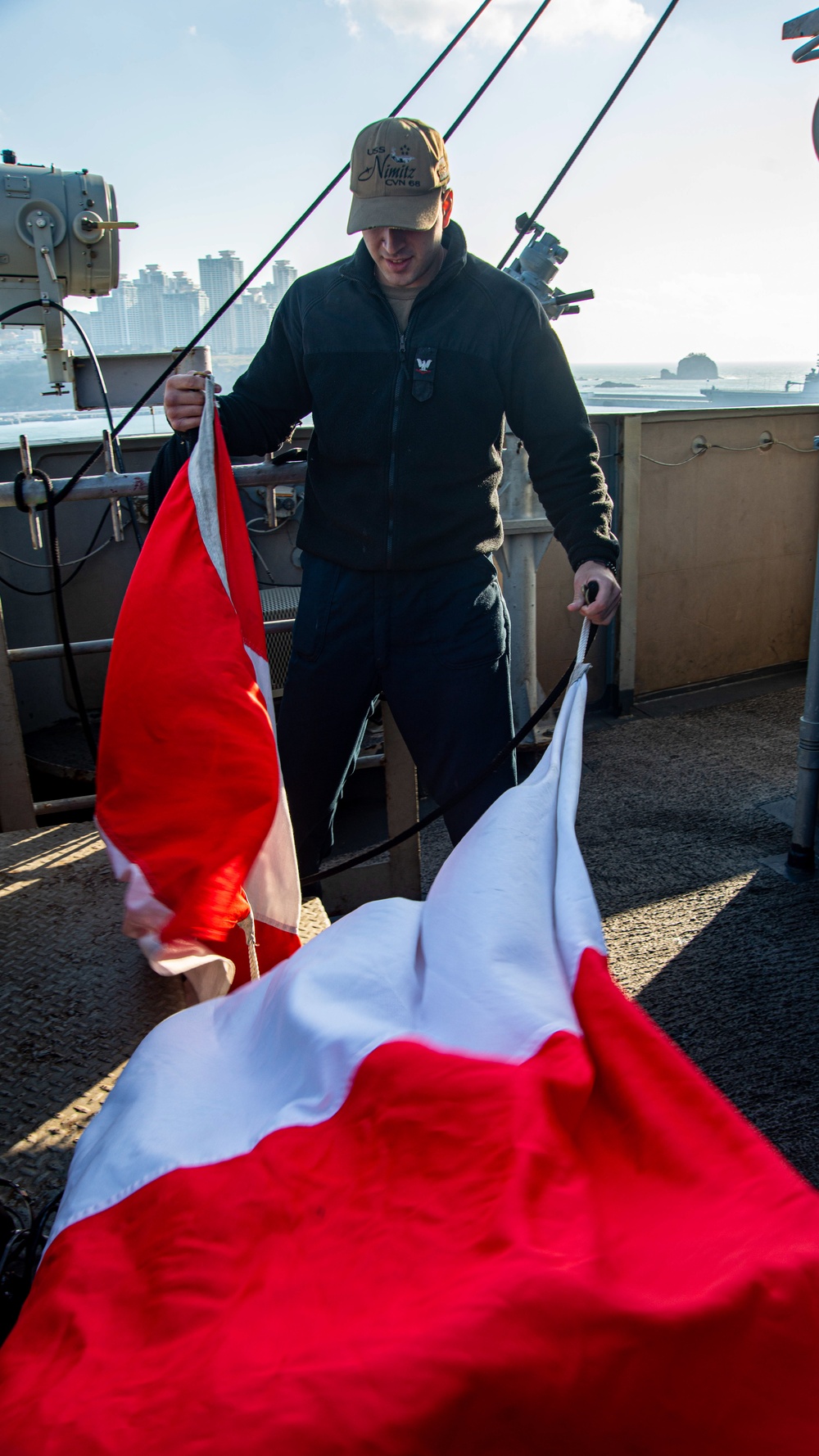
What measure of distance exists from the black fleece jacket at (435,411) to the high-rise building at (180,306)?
111 inches

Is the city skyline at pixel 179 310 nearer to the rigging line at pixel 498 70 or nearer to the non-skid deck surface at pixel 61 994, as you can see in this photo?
the rigging line at pixel 498 70

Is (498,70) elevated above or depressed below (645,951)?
above

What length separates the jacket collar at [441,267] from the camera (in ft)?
6.53

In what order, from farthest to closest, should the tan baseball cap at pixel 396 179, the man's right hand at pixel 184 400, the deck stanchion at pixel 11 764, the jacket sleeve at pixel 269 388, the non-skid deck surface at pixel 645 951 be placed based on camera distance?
1. the deck stanchion at pixel 11 764
2. the jacket sleeve at pixel 269 388
3. the man's right hand at pixel 184 400
4. the tan baseball cap at pixel 396 179
5. the non-skid deck surface at pixel 645 951

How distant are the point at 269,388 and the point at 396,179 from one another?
19.1 inches

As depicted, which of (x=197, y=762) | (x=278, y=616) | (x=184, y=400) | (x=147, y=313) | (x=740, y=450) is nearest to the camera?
(x=197, y=762)

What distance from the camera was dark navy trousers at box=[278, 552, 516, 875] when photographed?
2.05m

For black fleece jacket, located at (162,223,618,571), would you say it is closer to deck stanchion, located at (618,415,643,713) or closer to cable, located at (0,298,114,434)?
cable, located at (0,298,114,434)

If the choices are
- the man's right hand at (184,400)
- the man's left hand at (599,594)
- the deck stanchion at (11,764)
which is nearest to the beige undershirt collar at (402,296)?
the man's right hand at (184,400)

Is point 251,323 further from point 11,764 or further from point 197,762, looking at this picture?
point 197,762

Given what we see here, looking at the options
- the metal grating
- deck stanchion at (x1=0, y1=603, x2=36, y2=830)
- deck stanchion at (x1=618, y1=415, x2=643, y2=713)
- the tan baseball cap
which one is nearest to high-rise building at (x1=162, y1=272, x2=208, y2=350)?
the metal grating

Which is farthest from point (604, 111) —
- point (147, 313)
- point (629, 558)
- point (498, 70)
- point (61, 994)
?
point (147, 313)

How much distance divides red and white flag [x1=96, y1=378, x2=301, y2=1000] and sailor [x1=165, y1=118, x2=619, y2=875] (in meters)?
0.21

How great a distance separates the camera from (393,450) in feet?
6.55
